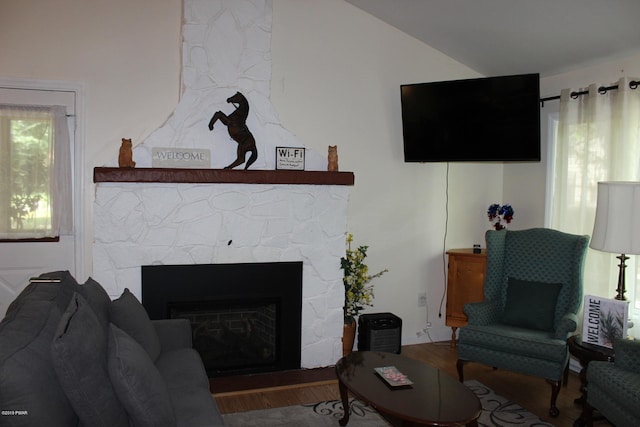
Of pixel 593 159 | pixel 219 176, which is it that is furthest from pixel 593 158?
pixel 219 176

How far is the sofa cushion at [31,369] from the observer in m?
1.50

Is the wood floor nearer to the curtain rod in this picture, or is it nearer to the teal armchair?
the teal armchair

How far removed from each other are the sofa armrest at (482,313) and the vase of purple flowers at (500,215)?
95 cm

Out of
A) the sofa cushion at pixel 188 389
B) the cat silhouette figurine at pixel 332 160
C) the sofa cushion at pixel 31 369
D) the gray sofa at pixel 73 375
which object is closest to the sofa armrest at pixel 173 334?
the sofa cushion at pixel 188 389

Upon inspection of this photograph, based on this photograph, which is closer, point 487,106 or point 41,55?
point 41,55

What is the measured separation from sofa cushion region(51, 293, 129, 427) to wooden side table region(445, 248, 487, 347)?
10.8 ft

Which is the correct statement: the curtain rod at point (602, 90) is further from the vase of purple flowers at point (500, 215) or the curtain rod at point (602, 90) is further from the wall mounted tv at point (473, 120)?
the vase of purple flowers at point (500, 215)

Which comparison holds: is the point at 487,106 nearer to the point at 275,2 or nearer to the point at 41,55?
the point at 275,2

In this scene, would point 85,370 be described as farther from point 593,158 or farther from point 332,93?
point 593,158

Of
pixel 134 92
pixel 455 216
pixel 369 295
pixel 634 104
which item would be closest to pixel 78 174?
pixel 134 92

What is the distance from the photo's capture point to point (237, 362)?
380 cm

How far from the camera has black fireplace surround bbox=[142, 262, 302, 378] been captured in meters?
3.60

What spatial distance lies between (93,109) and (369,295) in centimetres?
269

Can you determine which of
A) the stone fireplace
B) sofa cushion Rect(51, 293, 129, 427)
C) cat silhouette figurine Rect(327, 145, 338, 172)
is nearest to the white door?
the stone fireplace
